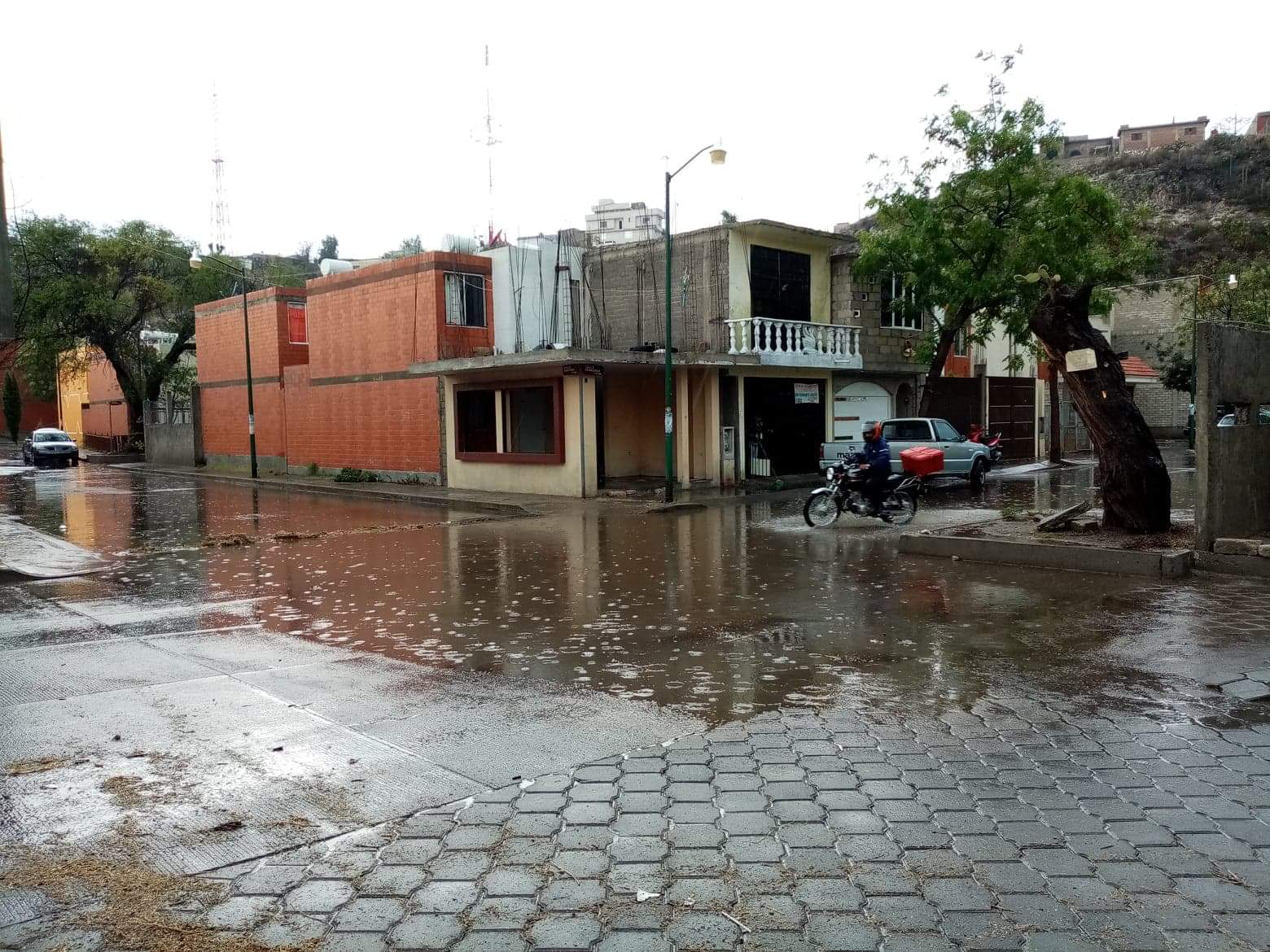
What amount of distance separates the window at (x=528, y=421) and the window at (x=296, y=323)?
1209 cm

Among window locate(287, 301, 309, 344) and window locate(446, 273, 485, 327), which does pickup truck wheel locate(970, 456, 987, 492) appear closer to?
window locate(446, 273, 485, 327)

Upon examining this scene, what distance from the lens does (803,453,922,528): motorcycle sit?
53.2 ft

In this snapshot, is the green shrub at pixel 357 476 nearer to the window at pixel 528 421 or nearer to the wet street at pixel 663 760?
the window at pixel 528 421

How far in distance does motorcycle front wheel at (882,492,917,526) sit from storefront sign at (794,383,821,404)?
10143 millimetres

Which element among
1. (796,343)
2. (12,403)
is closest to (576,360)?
(796,343)

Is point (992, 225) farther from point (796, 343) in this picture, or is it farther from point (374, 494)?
point (374, 494)

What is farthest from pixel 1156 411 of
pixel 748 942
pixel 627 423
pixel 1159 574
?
pixel 748 942

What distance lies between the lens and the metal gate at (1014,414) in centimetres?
3278

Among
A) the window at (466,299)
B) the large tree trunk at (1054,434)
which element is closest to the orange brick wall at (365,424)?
the window at (466,299)

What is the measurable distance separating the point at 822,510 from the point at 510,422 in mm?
10028

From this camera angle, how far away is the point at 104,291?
131 ft

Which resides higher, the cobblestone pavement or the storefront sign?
the storefront sign

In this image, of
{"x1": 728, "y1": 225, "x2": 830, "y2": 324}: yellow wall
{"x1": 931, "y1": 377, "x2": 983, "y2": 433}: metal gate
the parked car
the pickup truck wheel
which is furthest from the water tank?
the pickup truck wheel

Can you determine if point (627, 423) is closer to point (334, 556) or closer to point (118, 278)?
point (334, 556)
